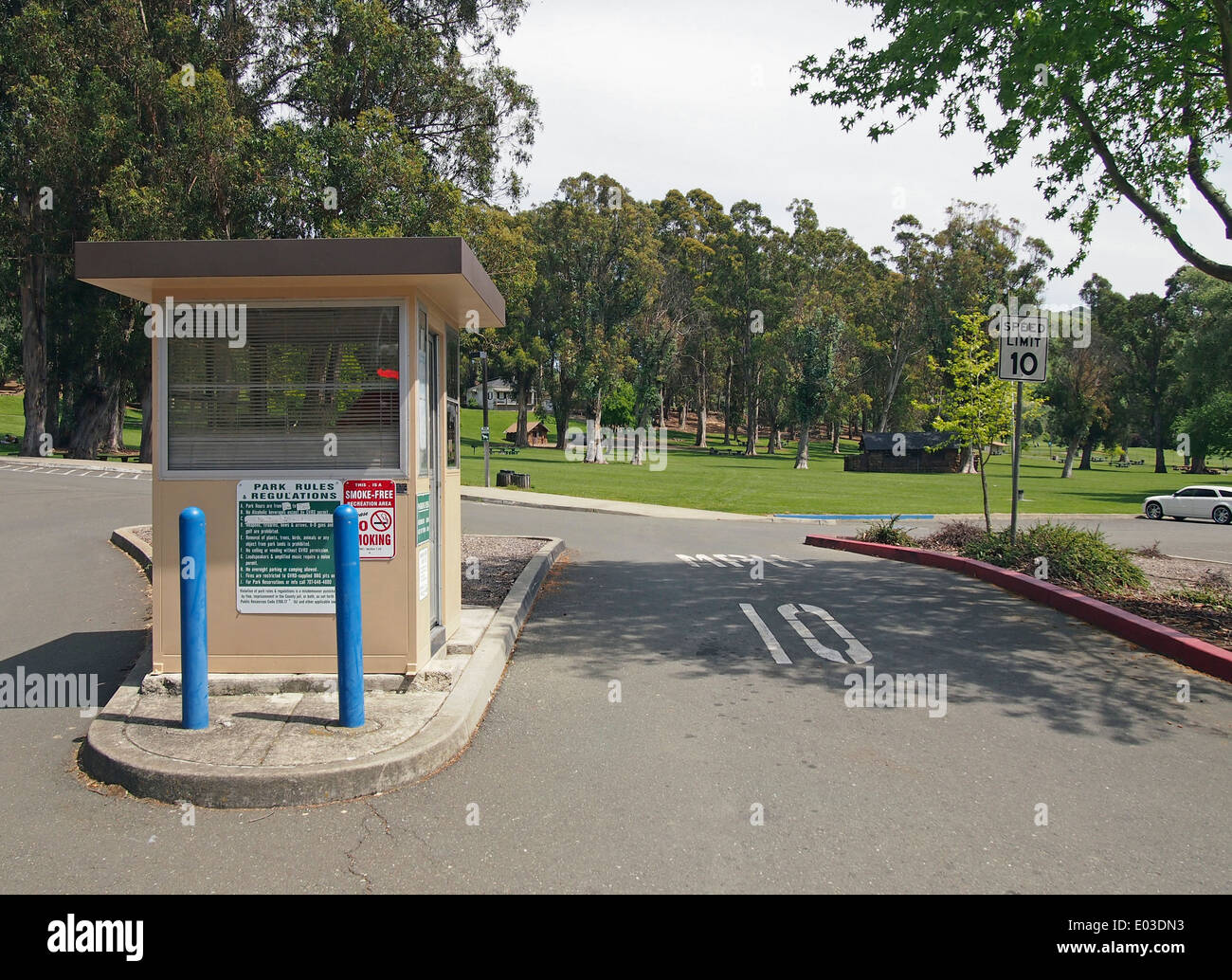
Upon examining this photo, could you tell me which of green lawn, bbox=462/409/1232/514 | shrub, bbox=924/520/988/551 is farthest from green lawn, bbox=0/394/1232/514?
shrub, bbox=924/520/988/551

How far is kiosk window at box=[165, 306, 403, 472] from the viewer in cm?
605

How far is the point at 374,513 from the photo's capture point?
6062 millimetres

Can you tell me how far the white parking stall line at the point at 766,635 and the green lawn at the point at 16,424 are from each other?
4320cm

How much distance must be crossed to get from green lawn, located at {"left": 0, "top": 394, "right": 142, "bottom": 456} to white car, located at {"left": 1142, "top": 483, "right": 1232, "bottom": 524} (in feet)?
151

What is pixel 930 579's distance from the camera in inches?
485

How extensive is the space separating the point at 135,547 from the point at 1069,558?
12.0 meters

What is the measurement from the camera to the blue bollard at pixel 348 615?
17.0 ft

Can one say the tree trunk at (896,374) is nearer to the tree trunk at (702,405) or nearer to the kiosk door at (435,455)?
the tree trunk at (702,405)

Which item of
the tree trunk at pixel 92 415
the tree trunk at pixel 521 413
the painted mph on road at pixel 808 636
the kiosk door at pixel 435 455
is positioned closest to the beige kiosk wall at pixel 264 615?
the kiosk door at pixel 435 455

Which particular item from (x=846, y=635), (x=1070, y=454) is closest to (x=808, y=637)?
(x=846, y=635)

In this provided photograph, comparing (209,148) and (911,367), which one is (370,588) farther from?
(911,367)

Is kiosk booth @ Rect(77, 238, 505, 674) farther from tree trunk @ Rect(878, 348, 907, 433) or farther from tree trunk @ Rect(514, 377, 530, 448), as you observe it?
tree trunk @ Rect(878, 348, 907, 433)
